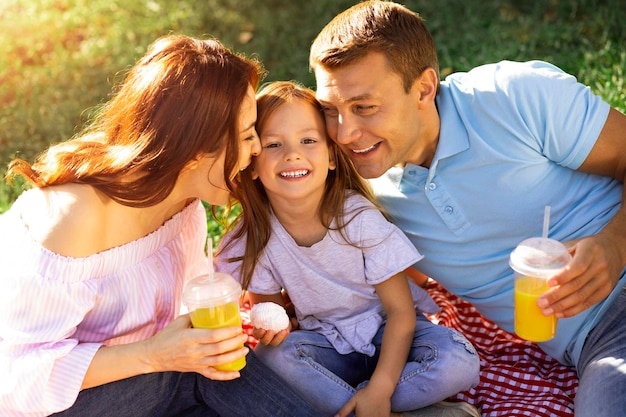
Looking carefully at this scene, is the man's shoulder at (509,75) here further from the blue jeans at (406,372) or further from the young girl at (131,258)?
the blue jeans at (406,372)

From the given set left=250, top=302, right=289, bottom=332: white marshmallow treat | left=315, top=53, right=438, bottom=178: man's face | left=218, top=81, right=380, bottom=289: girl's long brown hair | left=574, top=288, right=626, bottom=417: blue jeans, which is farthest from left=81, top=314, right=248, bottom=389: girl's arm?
left=574, top=288, right=626, bottom=417: blue jeans

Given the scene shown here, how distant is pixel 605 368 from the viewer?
2791mm

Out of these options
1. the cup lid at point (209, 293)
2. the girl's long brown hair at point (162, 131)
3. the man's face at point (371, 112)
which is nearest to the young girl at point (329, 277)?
the man's face at point (371, 112)

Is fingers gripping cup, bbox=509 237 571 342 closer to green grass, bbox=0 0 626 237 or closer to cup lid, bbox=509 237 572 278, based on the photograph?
cup lid, bbox=509 237 572 278

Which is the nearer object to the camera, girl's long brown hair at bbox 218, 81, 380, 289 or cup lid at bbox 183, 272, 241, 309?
cup lid at bbox 183, 272, 241, 309

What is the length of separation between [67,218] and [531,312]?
1.57 meters

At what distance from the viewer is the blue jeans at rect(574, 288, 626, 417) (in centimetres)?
263

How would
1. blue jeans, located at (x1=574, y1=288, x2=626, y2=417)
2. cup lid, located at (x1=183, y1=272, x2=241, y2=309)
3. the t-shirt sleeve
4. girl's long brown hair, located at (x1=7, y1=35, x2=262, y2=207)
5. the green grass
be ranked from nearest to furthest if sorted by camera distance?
cup lid, located at (x1=183, y1=272, x2=241, y2=309) → blue jeans, located at (x1=574, y1=288, x2=626, y2=417) → girl's long brown hair, located at (x1=7, y1=35, x2=262, y2=207) → the t-shirt sleeve → the green grass

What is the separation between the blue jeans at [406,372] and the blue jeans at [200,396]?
0.12 meters

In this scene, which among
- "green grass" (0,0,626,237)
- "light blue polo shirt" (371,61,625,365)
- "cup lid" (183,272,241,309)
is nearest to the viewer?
"cup lid" (183,272,241,309)

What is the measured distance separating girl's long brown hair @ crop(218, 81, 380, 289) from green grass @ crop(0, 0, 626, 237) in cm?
240

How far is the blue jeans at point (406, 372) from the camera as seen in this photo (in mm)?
3039

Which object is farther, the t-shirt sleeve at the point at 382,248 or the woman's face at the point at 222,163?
the t-shirt sleeve at the point at 382,248

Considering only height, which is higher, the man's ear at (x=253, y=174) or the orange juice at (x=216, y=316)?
the man's ear at (x=253, y=174)
